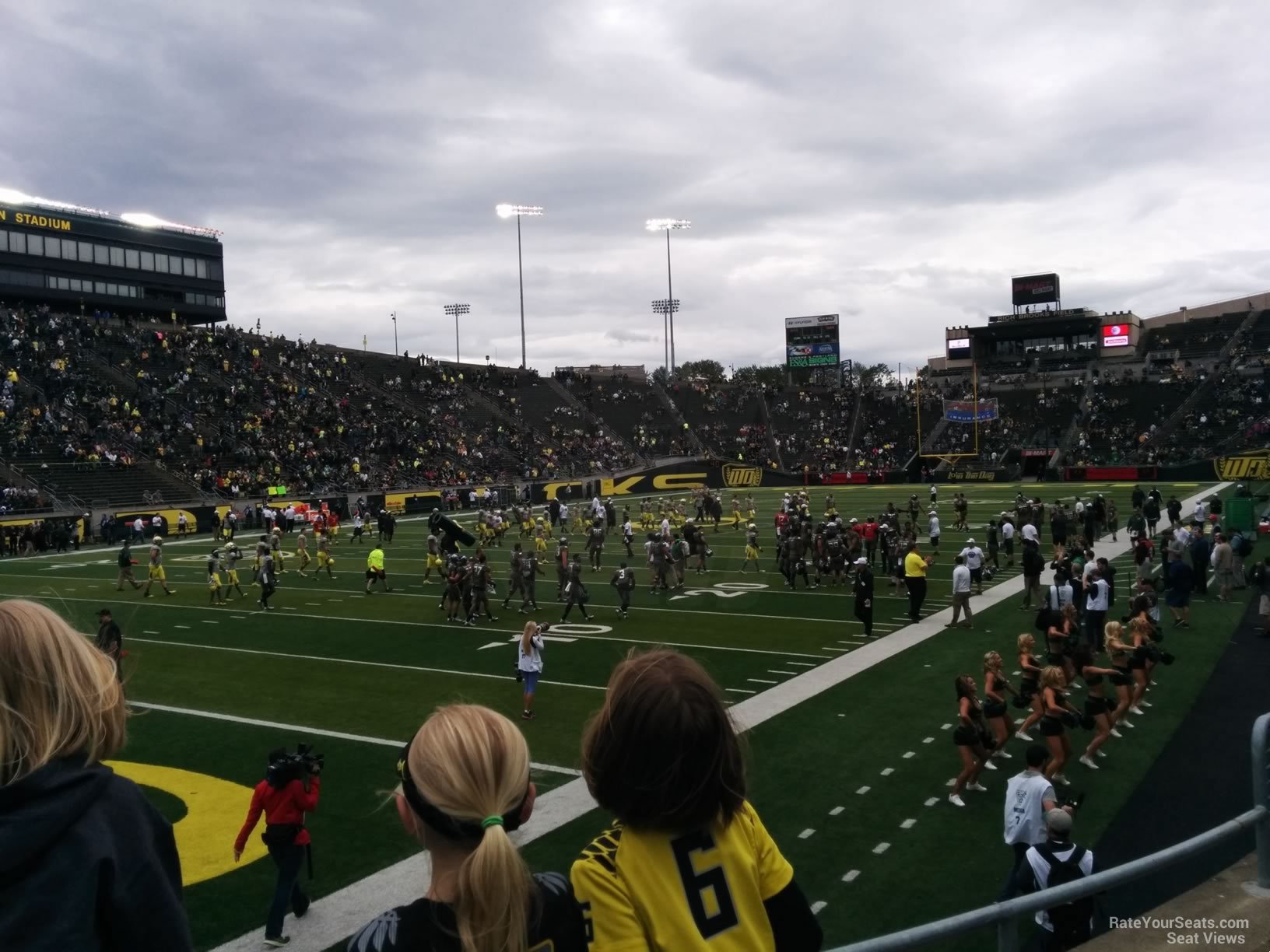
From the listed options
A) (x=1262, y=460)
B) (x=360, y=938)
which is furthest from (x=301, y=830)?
(x=1262, y=460)

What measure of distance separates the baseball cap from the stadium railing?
0.97 meters

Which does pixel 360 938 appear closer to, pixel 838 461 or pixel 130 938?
pixel 130 938

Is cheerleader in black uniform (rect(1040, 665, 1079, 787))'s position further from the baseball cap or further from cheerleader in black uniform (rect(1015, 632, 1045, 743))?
the baseball cap

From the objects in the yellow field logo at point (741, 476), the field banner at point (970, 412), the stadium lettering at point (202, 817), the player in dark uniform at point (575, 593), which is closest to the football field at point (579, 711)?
the stadium lettering at point (202, 817)

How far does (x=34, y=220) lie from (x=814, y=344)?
53877 millimetres

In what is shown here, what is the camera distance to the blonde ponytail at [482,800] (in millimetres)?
1827

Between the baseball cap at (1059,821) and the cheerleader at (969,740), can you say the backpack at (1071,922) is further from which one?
the cheerleader at (969,740)

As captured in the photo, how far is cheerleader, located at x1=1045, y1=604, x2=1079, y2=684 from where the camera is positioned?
11312 millimetres

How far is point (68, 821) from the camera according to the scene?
180 centimetres

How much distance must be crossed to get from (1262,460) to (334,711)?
45.9m

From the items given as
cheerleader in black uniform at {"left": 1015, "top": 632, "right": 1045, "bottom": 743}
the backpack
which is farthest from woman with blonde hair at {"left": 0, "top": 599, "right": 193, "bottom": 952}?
cheerleader in black uniform at {"left": 1015, "top": 632, "right": 1045, "bottom": 743}

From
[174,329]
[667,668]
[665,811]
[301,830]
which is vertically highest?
[174,329]

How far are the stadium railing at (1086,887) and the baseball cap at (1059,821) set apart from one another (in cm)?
97

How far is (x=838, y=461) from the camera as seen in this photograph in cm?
6362
